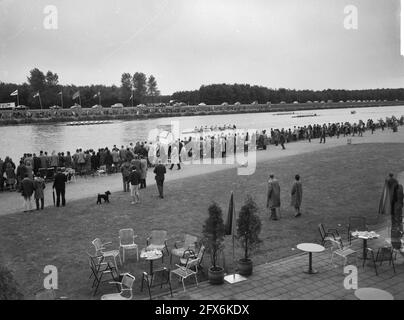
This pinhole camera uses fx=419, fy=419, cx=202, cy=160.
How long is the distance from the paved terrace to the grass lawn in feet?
1.95

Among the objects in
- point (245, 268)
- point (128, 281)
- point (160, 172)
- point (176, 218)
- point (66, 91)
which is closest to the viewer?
point (128, 281)

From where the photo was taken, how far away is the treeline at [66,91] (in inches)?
4158

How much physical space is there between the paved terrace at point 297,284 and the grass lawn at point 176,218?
59cm

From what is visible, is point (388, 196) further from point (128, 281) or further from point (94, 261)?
point (94, 261)

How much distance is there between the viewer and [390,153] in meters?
25.2

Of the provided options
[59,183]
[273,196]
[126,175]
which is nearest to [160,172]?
[126,175]

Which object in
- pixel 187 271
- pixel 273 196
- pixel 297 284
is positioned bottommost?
pixel 297 284

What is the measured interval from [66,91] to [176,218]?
364 feet

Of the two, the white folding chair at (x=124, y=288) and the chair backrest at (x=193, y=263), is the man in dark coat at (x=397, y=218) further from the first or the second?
the white folding chair at (x=124, y=288)

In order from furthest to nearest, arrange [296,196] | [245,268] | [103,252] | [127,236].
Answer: [296,196] < [127,236] < [103,252] < [245,268]

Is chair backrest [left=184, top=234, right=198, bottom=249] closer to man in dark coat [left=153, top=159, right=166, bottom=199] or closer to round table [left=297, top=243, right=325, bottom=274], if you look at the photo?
round table [left=297, top=243, right=325, bottom=274]

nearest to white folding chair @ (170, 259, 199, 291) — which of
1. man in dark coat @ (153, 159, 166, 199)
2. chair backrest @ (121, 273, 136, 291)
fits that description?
chair backrest @ (121, 273, 136, 291)

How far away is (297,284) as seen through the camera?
808 cm

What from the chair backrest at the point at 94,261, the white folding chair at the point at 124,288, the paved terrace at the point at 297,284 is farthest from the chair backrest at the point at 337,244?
the chair backrest at the point at 94,261
